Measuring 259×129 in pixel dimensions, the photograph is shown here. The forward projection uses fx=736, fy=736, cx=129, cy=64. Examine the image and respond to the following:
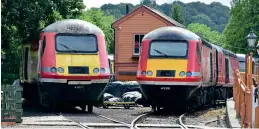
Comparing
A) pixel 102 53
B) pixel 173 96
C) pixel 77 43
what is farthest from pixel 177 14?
pixel 77 43

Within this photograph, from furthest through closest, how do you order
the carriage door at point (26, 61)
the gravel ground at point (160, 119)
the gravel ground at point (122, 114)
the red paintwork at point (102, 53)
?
1. the carriage door at point (26, 61)
2. the red paintwork at point (102, 53)
3. the gravel ground at point (122, 114)
4. the gravel ground at point (160, 119)

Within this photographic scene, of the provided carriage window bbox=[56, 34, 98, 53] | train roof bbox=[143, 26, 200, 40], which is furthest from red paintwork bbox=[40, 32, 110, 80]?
train roof bbox=[143, 26, 200, 40]

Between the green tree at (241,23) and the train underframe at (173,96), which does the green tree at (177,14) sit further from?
the train underframe at (173,96)

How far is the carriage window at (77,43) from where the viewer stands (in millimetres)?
22953

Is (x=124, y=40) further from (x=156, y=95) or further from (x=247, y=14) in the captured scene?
(x=156, y=95)

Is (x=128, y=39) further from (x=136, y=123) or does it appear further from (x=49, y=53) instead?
(x=136, y=123)

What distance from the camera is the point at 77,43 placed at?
23.1m

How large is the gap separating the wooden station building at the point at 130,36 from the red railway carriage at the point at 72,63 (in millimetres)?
28473

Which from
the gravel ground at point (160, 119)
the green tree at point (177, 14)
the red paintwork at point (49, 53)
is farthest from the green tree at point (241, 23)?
the green tree at point (177, 14)

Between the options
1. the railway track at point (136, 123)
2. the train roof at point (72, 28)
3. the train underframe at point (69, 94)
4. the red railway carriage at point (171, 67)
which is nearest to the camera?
the railway track at point (136, 123)

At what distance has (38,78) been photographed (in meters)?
23.6

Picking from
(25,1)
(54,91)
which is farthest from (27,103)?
(54,91)

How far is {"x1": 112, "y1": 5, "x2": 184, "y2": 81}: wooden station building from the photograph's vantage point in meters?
52.2

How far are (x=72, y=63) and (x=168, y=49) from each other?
317cm
